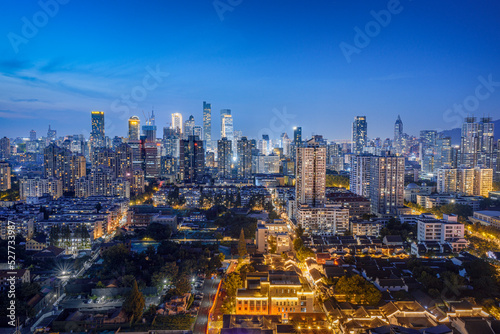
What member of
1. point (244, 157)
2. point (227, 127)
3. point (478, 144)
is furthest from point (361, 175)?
point (227, 127)

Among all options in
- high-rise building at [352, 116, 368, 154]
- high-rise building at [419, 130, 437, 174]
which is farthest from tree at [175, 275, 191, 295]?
high-rise building at [352, 116, 368, 154]

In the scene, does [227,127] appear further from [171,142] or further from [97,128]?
[97,128]

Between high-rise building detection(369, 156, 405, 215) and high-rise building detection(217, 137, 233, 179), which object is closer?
high-rise building detection(369, 156, 405, 215)

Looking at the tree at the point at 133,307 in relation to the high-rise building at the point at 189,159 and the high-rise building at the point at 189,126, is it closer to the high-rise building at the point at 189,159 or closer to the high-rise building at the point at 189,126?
the high-rise building at the point at 189,159

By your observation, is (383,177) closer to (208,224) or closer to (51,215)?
(208,224)

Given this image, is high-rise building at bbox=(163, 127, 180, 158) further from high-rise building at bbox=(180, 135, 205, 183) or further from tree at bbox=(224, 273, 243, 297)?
tree at bbox=(224, 273, 243, 297)
